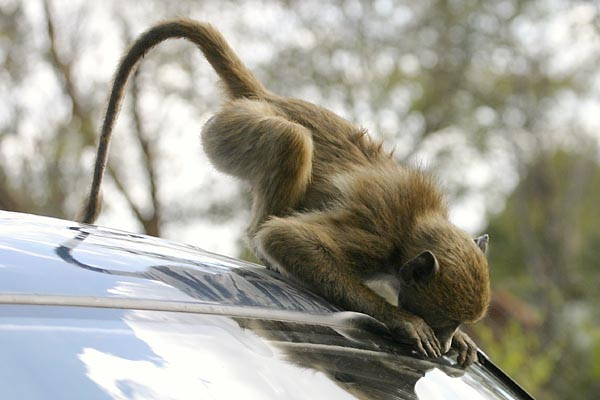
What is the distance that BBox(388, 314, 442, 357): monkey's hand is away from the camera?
226 centimetres

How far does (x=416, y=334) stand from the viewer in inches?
93.5

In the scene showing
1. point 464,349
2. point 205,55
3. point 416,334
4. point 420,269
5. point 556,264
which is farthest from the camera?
point 556,264

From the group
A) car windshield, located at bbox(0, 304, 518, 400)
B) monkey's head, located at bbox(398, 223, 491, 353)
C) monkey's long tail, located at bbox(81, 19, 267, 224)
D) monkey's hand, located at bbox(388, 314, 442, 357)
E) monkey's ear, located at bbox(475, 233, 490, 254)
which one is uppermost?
monkey's long tail, located at bbox(81, 19, 267, 224)

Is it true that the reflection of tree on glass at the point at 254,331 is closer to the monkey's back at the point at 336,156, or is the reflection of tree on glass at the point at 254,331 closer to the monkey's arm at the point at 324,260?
the monkey's arm at the point at 324,260

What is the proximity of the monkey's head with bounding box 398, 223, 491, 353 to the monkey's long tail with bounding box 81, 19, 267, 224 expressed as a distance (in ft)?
3.90

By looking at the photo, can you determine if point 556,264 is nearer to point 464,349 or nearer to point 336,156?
point 336,156

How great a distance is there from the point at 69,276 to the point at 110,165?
12234mm

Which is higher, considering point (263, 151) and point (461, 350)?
point (263, 151)

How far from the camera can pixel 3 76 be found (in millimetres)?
15320

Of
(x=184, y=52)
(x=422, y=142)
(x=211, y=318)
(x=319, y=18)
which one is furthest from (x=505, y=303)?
(x=211, y=318)

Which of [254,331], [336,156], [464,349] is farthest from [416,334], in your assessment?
[336,156]

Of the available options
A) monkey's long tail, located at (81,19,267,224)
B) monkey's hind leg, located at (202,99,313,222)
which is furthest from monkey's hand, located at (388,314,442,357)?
monkey's long tail, located at (81,19,267,224)

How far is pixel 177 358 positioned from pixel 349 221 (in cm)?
144

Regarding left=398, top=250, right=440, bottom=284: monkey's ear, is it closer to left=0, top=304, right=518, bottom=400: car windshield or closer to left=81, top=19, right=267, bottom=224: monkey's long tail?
left=0, top=304, right=518, bottom=400: car windshield
